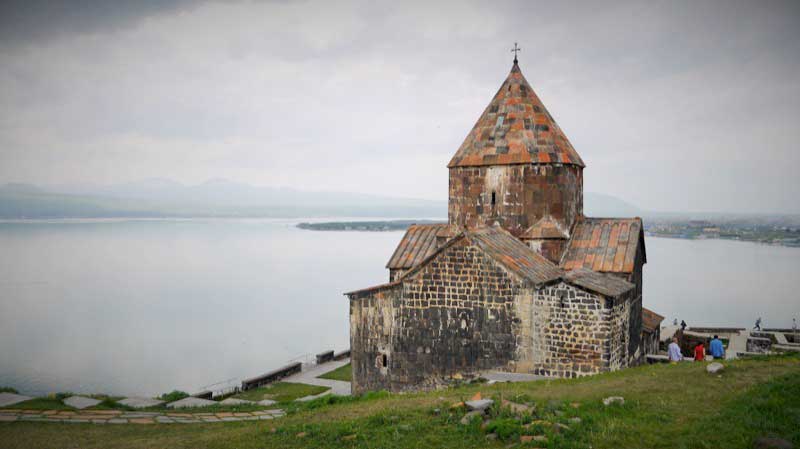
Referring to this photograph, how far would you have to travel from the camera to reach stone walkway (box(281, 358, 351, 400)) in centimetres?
1469

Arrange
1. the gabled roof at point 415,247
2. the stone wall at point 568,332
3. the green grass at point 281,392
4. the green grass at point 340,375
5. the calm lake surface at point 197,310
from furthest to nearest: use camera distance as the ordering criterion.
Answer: the calm lake surface at point 197,310, the green grass at point 340,375, the green grass at point 281,392, the gabled roof at point 415,247, the stone wall at point 568,332

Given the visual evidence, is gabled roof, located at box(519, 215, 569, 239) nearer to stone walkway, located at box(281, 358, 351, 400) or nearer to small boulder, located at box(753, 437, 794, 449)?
stone walkway, located at box(281, 358, 351, 400)

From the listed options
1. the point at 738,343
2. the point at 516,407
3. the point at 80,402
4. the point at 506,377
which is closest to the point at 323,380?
the point at 80,402

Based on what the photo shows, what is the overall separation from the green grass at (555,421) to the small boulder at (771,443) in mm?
73

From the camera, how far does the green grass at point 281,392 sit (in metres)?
14.0

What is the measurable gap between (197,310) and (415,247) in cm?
2436

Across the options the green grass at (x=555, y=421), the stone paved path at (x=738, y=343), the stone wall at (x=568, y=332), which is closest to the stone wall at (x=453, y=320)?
the stone wall at (x=568, y=332)

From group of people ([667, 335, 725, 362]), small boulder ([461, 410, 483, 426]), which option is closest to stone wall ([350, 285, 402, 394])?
small boulder ([461, 410, 483, 426])

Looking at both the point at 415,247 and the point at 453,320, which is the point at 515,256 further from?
the point at 415,247

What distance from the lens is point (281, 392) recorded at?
47.6 feet

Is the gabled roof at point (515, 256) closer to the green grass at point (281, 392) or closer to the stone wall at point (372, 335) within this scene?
the stone wall at point (372, 335)

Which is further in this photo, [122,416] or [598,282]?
[598,282]

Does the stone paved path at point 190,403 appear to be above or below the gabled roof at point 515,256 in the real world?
below

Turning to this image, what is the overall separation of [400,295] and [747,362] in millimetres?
5346
